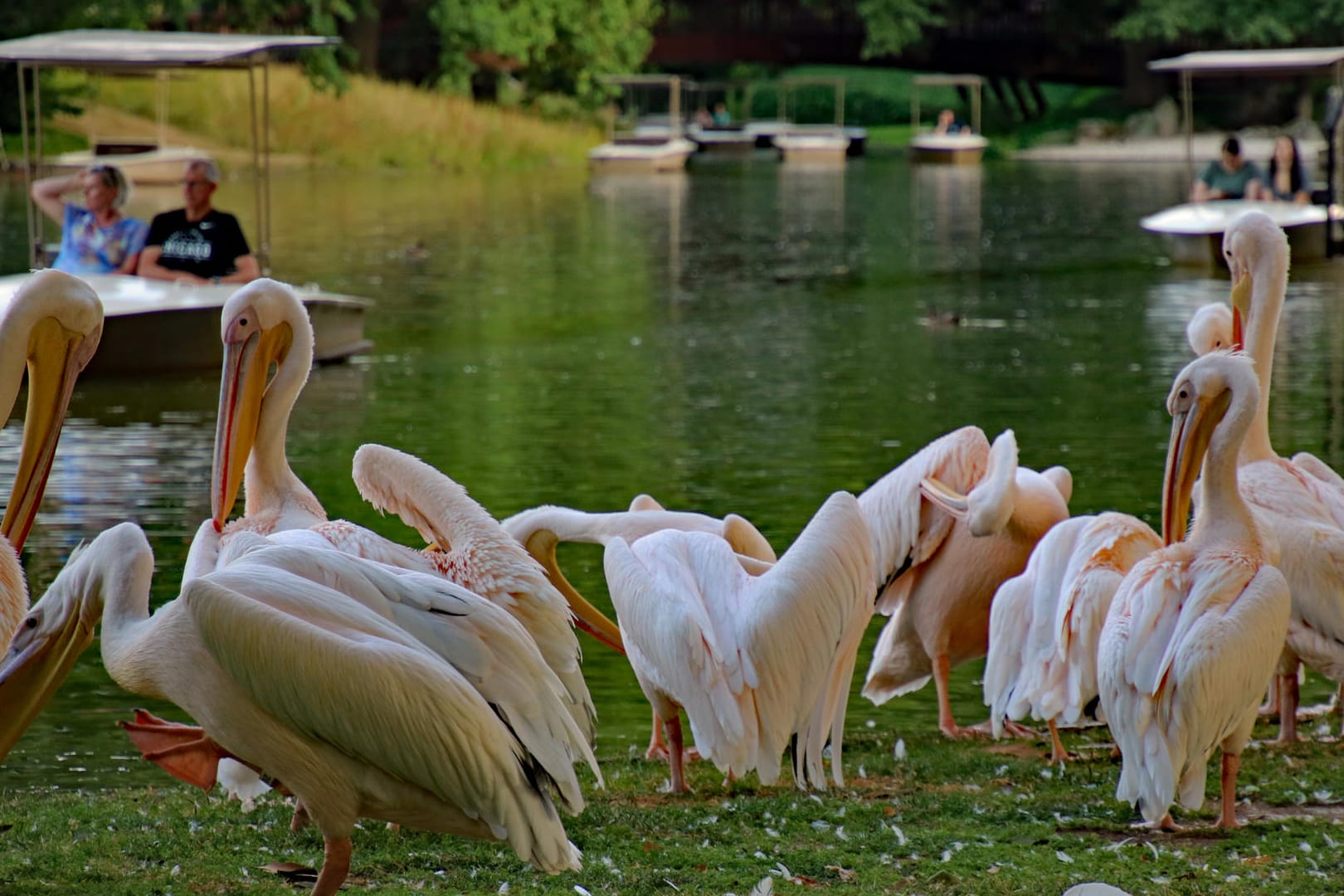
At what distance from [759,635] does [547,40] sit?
37.6 metres

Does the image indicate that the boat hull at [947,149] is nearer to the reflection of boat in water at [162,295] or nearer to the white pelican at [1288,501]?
the reflection of boat in water at [162,295]

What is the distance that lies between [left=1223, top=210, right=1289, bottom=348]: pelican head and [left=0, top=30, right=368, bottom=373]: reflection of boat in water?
6.59 m

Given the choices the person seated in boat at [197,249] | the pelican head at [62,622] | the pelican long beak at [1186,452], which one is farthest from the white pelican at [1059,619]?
the person seated in boat at [197,249]

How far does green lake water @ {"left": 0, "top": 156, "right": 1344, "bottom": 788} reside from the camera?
26.0 feet

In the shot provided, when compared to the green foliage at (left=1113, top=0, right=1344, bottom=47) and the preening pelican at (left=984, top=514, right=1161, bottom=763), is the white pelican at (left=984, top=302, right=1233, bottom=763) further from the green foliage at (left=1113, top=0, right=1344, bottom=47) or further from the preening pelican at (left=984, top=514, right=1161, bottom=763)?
the green foliage at (left=1113, top=0, right=1344, bottom=47)

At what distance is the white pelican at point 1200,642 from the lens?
3928 mm

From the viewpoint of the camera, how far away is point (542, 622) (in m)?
4.23

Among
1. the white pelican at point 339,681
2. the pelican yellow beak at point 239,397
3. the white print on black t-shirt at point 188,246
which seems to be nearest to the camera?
the white pelican at point 339,681

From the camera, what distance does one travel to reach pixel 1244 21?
4053cm

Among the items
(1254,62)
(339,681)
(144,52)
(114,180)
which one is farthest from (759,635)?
A: (1254,62)

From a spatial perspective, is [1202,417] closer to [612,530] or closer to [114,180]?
[612,530]

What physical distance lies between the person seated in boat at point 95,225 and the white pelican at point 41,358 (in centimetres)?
640

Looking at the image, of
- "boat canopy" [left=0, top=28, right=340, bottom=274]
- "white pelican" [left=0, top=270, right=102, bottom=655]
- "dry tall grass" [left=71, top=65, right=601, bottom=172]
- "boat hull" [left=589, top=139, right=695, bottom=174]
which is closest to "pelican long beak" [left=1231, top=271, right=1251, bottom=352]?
"white pelican" [left=0, top=270, right=102, bottom=655]

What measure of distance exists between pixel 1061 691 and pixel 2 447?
7.03 metres
